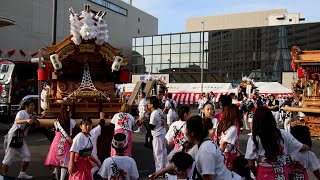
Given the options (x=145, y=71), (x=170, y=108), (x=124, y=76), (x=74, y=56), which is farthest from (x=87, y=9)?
(x=145, y=71)

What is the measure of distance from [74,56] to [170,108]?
581cm

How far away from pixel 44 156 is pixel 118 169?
21.6 ft

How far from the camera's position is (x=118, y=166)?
A: 4562 millimetres

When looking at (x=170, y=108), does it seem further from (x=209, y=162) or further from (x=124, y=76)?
(x=209, y=162)

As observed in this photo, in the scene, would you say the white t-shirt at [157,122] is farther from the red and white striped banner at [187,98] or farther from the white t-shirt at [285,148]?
the red and white striped banner at [187,98]

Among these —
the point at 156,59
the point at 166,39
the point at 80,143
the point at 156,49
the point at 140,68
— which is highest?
the point at 166,39

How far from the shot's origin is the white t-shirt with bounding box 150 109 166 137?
8002 millimetres

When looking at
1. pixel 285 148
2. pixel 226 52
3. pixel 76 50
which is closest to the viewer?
pixel 285 148

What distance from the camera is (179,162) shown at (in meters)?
Answer: 3.60

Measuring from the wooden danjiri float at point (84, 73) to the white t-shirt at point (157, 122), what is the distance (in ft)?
4.06

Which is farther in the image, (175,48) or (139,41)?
(139,41)

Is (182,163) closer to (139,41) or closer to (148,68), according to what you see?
(148,68)

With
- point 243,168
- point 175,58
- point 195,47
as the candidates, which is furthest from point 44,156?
point 175,58

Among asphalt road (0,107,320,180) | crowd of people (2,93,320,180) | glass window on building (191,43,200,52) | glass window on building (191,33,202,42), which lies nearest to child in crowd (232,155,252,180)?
crowd of people (2,93,320,180)
